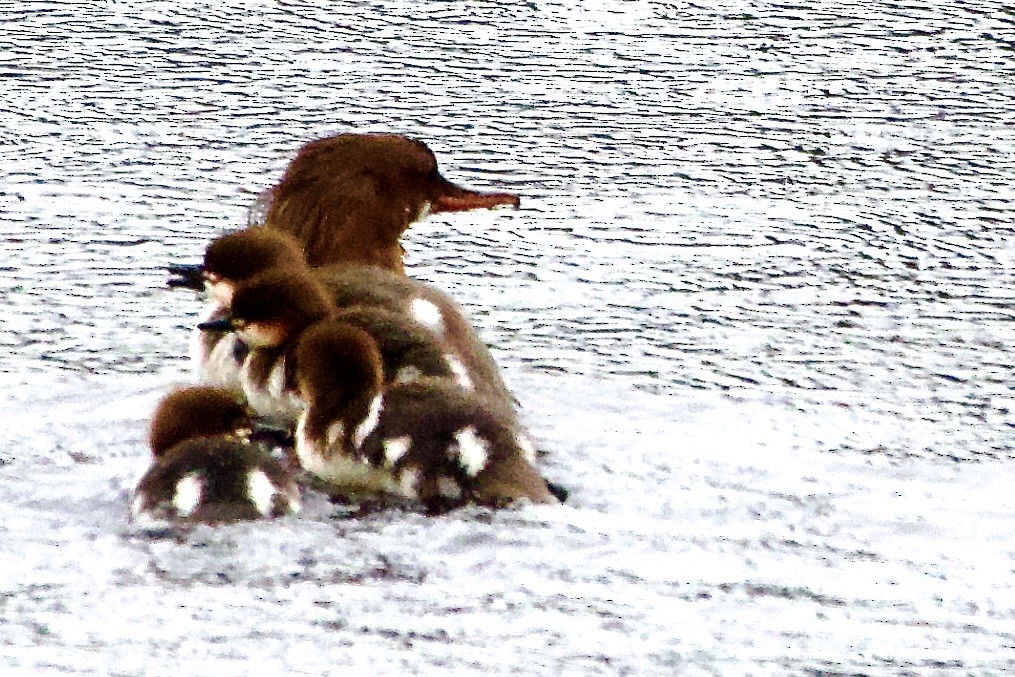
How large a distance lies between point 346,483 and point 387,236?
109 centimetres

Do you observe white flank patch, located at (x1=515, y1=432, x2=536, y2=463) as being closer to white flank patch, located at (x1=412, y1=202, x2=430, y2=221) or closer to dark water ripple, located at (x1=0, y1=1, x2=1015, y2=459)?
dark water ripple, located at (x1=0, y1=1, x2=1015, y2=459)

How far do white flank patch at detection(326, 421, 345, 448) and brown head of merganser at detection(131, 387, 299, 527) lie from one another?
0.15 m

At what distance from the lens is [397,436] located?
3.86 meters

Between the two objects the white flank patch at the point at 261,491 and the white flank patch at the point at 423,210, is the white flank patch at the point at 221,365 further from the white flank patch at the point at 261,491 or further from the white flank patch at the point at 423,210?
the white flank patch at the point at 261,491

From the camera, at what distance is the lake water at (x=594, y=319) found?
10.7 ft

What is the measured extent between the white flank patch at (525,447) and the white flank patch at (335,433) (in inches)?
13.0

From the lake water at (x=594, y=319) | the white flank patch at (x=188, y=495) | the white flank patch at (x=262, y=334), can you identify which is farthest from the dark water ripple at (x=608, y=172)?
the white flank patch at (x=188, y=495)

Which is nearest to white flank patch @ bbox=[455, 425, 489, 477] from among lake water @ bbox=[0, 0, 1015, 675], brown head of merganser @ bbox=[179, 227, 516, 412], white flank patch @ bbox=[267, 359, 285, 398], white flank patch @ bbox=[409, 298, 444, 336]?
lake water @ bbox=[0, 0, 1015, 675]

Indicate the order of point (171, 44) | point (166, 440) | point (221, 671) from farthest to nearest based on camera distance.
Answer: point (171, 44) < point (166, 440) < point (221, 671)

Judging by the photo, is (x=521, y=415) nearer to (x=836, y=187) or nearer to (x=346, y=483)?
(x=346, y=483)

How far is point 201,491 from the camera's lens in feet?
12.0

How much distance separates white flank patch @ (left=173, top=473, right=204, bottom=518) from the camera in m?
3.65

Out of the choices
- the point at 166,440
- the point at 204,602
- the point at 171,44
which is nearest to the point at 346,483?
the point at 166,440

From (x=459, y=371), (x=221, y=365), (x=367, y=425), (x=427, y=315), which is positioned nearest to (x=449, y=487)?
(x=367, y=425)
